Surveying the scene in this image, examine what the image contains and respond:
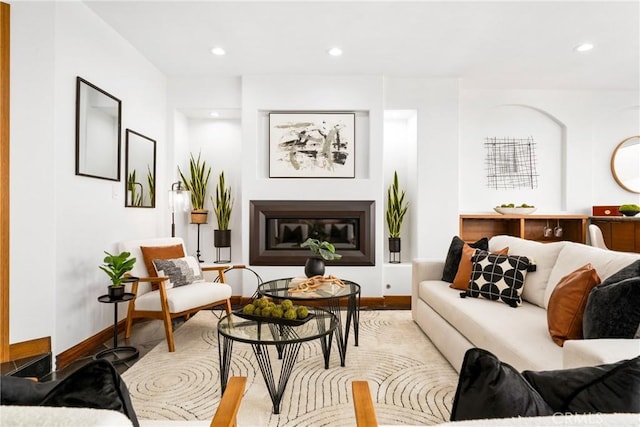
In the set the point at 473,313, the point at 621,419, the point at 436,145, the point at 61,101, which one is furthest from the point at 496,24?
the point at 61,101

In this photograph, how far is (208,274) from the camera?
4.50 meters

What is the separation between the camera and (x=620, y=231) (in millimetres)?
4391

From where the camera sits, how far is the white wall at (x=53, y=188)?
243 centimetres

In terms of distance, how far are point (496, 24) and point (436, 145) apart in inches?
62.2

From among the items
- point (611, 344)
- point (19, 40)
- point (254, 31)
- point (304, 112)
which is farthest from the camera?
point (304, 112)

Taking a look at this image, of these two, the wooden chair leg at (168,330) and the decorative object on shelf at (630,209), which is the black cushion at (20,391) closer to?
the wooden chair leg at (168,330)

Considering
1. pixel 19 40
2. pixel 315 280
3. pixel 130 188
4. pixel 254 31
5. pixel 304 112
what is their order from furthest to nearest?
pixel 304 112 → pixel 130 188 → pixel 254 31 → pixel 315 280 → pixel 19 40

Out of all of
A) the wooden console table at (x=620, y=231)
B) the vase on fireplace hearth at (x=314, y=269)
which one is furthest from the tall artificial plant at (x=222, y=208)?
the wooden console table at (x=620, y=231)

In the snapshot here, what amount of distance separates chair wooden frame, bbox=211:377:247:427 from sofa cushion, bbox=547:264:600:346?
4.99 ft

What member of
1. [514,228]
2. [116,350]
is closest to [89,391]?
[116,350]

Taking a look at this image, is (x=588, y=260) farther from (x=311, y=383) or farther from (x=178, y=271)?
(x=178, y=271)

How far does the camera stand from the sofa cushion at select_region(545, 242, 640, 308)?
184cm

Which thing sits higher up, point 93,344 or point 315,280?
point 315,280

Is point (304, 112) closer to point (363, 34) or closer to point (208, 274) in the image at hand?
point (363, 34)
